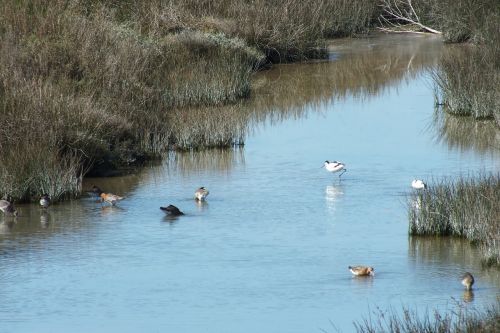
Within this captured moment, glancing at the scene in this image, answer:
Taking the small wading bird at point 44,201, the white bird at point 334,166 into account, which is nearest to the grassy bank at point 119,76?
the small wading bird at point 44,201

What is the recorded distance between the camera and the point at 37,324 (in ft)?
32.2

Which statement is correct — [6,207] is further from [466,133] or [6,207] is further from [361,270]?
[466,133]

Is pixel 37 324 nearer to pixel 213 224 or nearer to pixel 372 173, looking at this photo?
pixel 213 224

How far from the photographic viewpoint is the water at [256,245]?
397 inches

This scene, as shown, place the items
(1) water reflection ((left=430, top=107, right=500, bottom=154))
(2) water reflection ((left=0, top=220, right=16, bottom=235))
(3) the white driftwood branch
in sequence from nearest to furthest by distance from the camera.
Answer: (2) water reflection ((left=0, top=220, right=16, bottom=235)) < (1) water reflection ((left=430, top=107, right=500, bottom=154)) < (3) the white driftwood branch

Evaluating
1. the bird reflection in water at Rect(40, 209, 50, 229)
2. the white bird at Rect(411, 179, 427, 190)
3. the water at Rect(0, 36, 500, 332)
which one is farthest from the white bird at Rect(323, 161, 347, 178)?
the bird reflection in water at Rect(40, 209, 50, 229)

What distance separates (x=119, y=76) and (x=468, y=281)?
968 cm

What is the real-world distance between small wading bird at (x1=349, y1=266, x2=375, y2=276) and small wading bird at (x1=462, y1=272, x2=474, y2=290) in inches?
36.8

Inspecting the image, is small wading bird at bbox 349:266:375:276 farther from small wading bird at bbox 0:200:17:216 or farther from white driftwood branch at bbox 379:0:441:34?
white driftwood branch at bbox 379:0:441:34

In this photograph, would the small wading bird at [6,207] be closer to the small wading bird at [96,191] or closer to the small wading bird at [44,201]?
the small wading bird at [44,201]

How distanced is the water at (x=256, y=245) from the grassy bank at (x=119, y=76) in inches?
21.8

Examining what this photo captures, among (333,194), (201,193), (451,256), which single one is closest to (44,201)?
(201,193)

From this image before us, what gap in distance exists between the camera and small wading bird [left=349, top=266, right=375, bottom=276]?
1086 cm

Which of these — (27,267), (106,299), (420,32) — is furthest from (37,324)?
(420,32)
